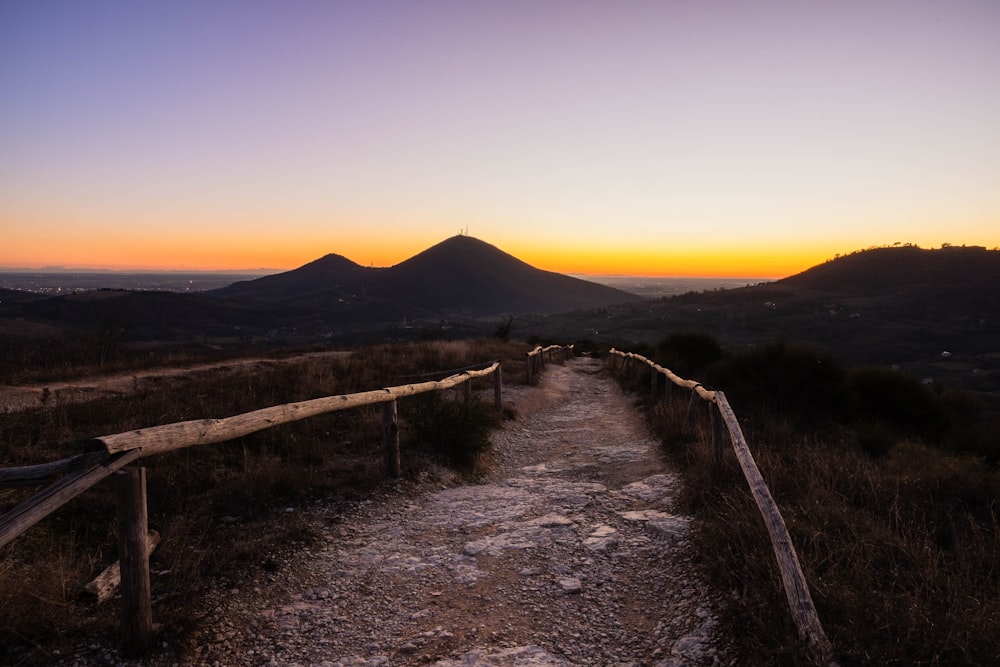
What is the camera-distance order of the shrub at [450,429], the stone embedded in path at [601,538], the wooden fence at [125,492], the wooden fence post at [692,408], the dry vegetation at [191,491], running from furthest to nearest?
the wooden fence post at [692,408] < the shrub at [450,429] < the stone embedded in path at [601,538] < the dry vegetation at [191,491] < the wooden fence at [125,492]

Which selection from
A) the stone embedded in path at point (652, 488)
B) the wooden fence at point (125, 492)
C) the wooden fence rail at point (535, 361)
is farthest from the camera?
the wooden fence rail at point (535, 361)

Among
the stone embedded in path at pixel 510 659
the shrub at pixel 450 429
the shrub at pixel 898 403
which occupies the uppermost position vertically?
the shrub at pixel 450 429

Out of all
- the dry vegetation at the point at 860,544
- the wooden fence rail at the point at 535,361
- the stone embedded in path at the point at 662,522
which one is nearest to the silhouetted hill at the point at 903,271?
the wooden fence rail at the point at 535,361

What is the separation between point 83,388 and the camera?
40.8ft

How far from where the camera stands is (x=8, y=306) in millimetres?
109188

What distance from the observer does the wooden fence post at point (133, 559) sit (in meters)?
3.13

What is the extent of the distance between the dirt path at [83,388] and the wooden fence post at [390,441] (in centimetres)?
659

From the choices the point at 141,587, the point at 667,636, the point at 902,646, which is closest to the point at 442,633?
the point at 667,636

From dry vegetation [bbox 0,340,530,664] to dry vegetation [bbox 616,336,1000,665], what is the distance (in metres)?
3.56

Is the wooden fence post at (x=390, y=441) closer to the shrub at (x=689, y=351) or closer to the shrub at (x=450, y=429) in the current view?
the shrub at (x=450, y=429)

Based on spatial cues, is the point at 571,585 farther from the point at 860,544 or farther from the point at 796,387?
the point at 796,387

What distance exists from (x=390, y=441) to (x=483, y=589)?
2.69 meters

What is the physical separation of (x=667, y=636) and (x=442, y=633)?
5.15 ft

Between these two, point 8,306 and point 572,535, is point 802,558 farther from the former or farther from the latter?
point 8,306
